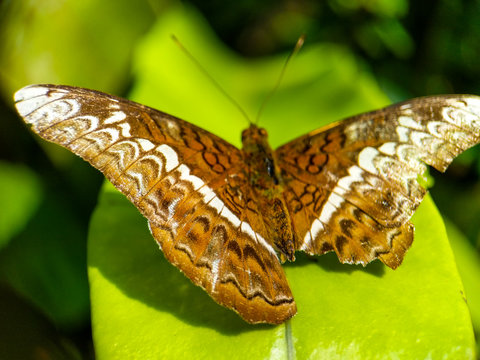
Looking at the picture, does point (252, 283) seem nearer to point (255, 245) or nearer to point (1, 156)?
point (255, 245)

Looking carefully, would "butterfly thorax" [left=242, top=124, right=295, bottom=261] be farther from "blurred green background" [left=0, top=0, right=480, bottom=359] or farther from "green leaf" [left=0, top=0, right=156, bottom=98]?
"green leaf" [left=0, top=0, right=156, bottom=98]

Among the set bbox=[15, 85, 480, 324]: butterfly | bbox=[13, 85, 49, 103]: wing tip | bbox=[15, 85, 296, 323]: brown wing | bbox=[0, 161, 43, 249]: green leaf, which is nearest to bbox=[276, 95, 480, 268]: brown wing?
bbox=[15, 85, 480, 324]: butterfly

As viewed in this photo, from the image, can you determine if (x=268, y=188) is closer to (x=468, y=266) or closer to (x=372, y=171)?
(x=372, y=171)

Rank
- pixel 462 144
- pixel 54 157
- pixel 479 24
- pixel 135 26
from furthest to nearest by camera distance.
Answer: pixel 135 26, pixel 54 157, pixel 479 24, pixel 462 144

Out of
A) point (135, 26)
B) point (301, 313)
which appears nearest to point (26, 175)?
point (135, 26)

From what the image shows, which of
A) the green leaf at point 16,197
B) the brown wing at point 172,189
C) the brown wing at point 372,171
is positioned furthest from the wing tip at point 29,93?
the green leaf at point 16,197

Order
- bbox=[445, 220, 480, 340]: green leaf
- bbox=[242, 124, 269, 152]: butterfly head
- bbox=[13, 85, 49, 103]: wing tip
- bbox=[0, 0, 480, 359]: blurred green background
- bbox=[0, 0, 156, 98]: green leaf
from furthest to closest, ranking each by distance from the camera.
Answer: bbox=[0, 0, 156, 98]: green leaf
bbox=[0, 0, 480, 359]: blurred green background
bbox=[445, 220, 480, 340]: green leaf
bbox=[242, 124, 269, 152]: butterfly head
bbox=[13, 85, 49, 103]: wing tip
